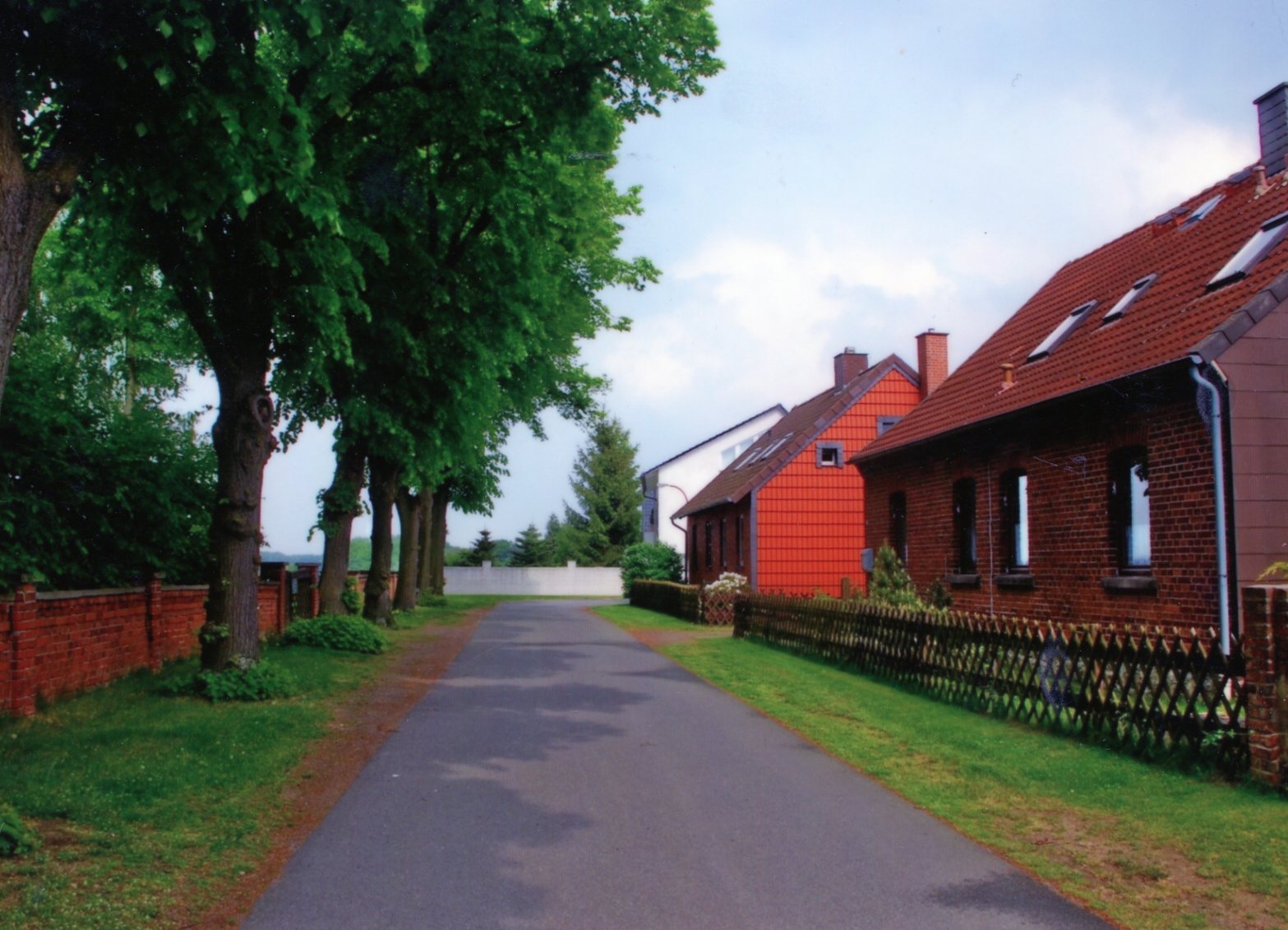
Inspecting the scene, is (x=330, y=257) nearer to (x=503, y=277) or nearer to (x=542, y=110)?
(x=542, y=110)

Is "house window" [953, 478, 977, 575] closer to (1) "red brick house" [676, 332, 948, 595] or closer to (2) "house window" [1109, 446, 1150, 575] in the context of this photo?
(2) "house window" [1109, 446, 1150, 575]

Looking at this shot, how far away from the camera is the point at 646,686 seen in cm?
1453

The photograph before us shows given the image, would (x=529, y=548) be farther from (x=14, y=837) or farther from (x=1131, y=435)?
(x=14, y=837)

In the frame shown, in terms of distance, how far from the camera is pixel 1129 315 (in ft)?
53.6

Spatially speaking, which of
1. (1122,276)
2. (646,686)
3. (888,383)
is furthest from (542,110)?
(888,383)

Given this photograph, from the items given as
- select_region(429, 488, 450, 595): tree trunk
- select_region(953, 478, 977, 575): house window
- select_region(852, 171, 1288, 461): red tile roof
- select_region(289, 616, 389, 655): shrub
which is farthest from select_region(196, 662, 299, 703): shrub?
select_region(429, 488, 450, 595): tree trunk

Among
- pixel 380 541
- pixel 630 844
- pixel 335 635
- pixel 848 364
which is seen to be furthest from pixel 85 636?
pixel 848 364

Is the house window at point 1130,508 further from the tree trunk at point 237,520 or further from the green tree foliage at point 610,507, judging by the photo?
the green tree foliage at point 610,507

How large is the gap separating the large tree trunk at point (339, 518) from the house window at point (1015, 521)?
1137 centimetres

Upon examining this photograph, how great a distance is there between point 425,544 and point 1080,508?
29184mm

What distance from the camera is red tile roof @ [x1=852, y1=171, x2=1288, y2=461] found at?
13750 millimetres

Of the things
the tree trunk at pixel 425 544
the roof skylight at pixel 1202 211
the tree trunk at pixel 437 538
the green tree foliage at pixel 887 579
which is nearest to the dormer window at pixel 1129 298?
the roof skylight at pixel 1202 211

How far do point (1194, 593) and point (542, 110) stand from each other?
9.43 meters

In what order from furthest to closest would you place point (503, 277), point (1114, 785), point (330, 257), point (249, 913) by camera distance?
point (503, 277)
point (330, 257)
point (1114, 785)
point (249, 913)
